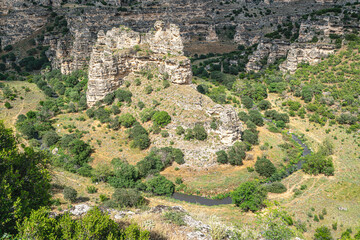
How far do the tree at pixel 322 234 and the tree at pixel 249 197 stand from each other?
504 cm

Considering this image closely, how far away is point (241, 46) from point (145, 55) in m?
43.3

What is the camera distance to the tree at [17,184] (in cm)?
1238

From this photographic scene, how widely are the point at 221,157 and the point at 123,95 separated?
56.7 feet

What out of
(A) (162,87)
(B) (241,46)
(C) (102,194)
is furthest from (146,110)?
(B) (241,46)

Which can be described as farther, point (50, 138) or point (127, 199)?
point (50, 138)

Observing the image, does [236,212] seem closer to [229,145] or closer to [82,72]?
[229,145]

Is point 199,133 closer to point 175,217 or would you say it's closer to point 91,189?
point 91,189

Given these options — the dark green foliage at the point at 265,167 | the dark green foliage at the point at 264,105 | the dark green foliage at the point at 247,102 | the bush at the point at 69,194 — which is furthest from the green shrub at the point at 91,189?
the dark green foliage at the point at 264,105

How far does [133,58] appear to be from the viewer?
135 ft

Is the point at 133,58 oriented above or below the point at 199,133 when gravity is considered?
above

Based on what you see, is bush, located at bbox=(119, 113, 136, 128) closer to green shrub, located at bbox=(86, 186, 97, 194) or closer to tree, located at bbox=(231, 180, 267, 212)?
green shrub, located at bbox=(86, 186, 97, 194)

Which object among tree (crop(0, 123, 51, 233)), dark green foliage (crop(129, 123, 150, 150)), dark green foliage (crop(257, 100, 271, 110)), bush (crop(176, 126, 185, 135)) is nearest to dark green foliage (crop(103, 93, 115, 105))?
dark green foliage (crop(129, 123, 150, 150))

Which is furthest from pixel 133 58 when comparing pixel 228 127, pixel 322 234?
pixel 322 234

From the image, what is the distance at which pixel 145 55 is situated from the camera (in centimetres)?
4034
